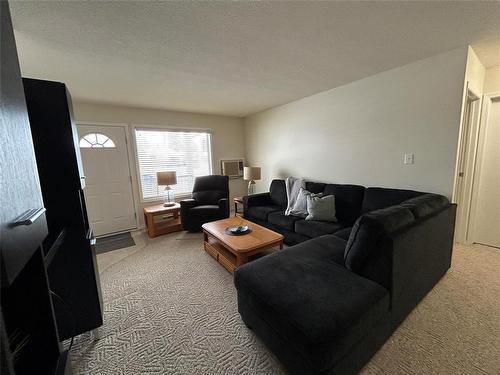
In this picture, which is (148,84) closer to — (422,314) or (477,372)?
(422,314)

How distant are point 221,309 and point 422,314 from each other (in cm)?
168

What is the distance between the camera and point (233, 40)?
1.88 metres

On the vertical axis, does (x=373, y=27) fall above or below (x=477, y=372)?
above

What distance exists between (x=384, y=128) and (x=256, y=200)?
89.1 inches

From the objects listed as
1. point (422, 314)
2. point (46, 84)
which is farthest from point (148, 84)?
point (422, 314)

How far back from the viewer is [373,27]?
1746 millimetres

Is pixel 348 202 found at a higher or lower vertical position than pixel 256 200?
higher

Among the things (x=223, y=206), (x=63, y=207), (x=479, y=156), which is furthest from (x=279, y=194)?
(x=63, y=207)

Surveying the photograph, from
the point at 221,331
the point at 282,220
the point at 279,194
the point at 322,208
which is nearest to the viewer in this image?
the point at 221,331

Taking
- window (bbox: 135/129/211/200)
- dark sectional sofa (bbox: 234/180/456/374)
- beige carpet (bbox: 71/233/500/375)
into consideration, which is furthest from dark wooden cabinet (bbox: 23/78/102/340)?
window (bbox: 135/129/211/200)

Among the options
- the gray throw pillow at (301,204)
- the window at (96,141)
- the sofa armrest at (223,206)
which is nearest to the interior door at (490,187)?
the gray throw pillow at (301,204)

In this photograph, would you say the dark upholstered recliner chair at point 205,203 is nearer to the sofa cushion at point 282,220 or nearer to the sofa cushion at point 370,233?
the sofa cushion at point 282,220

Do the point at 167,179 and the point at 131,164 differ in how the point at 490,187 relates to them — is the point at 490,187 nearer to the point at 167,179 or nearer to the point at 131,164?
the point at 167,179

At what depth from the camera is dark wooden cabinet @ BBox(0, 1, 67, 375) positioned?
58cm
